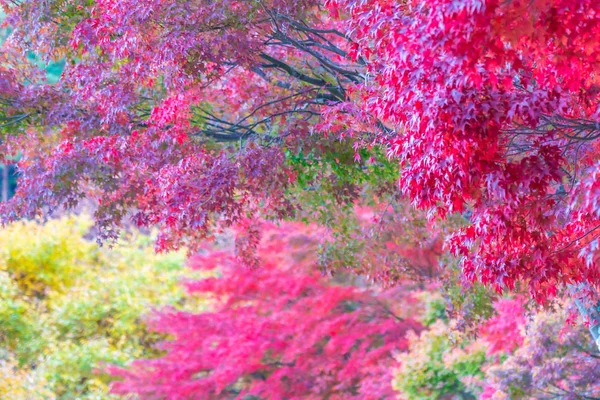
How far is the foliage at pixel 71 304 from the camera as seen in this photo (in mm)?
14031

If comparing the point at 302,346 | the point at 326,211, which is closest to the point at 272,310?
the point at 302,346

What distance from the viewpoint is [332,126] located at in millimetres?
6305

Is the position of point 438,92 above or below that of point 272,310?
below

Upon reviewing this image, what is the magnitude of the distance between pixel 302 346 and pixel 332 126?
4815 mm

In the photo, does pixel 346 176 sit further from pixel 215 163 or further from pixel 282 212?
pixel 215 163

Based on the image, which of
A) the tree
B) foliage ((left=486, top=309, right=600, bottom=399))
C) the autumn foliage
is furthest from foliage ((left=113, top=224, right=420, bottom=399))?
the tree

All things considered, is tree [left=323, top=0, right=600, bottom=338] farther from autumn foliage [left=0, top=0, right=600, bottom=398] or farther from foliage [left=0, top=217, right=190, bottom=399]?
foliage [left=0, top=217, right=190, bottom=399]

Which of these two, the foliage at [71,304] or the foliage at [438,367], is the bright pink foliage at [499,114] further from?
the foliage at [71,304]

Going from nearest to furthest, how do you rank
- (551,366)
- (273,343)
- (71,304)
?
1. (551,366)
2. (273,343)
3. (71,304)

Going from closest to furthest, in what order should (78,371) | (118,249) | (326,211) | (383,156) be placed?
(383,156), (326,211), (78,371), (118,249)

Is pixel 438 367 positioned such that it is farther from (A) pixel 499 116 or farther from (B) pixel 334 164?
(A) pixel 499 116

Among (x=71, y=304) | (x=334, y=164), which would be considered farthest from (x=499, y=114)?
(x=71, y=304)

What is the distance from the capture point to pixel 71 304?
1527cm

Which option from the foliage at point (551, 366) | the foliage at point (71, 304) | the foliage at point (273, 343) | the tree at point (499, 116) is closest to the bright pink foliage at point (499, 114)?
the tree at point (499, 116)
